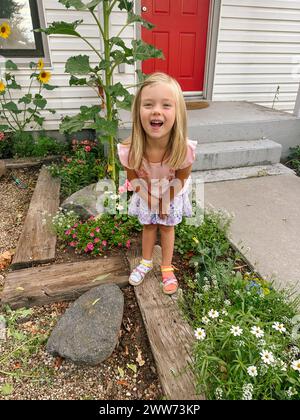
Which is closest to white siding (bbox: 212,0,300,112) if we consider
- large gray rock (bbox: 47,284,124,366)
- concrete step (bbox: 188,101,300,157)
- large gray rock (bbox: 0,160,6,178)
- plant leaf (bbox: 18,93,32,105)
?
concrete step (bbox: 188,101,300,157)

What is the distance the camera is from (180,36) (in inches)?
188

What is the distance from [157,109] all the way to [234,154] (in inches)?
98.2

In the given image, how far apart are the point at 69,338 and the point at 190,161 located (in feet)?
3.92

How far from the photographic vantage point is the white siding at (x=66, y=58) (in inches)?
155

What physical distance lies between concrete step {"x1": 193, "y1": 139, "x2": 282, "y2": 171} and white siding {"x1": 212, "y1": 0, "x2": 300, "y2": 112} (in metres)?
1.61

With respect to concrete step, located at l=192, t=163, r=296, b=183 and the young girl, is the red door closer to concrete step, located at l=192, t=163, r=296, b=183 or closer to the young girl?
concrete step, located at l=192, t=163, r=296, b=183

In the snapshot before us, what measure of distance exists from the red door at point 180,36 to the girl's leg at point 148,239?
3546 mm

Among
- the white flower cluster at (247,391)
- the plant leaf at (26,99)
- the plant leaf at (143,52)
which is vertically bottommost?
the white flower cluster at (247,391)

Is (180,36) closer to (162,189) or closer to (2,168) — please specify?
(2,168)

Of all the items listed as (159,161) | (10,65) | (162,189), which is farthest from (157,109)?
(10,65)

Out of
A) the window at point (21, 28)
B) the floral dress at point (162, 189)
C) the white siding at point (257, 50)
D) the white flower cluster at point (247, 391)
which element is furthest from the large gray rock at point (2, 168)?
the white flower cluster at point (247, 391)

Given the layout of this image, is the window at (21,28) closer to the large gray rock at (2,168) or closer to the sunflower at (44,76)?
the sunflower at (44,76)
